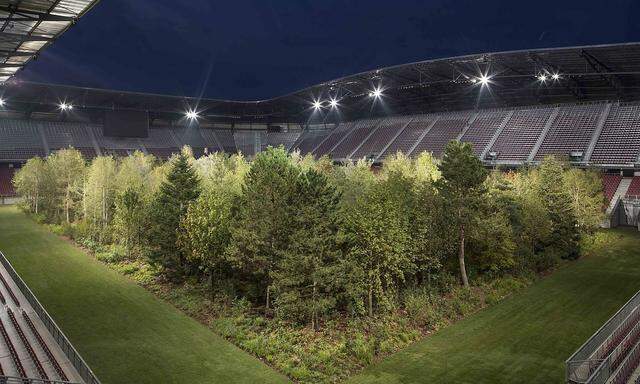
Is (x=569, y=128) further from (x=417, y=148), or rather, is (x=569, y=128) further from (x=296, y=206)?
(x=296, y=206)

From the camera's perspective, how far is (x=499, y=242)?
36.0 metres

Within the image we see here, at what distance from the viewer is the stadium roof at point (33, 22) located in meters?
21.5

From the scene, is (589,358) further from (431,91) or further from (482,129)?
(431,91)

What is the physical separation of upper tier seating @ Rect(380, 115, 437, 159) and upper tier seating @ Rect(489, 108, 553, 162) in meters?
18.8

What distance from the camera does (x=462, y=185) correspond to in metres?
35.0

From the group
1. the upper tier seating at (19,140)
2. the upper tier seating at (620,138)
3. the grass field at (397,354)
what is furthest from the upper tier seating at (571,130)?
the upper tier seating at (19,140)

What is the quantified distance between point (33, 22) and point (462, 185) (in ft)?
95.5

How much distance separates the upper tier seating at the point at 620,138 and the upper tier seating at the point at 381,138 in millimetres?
43402

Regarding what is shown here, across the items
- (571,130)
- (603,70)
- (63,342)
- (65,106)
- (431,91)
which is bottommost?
(63,342)

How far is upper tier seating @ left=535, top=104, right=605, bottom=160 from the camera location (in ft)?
257

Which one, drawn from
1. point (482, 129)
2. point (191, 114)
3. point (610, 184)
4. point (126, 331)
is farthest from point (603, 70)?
point (191, 114)

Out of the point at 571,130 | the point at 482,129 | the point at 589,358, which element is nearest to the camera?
the point at 589,358

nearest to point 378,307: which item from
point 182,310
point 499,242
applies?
point 499,242

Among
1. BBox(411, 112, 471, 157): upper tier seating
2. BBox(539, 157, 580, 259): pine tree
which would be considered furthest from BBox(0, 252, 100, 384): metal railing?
BBox(411, 112, 471, 157): upper tier seating
